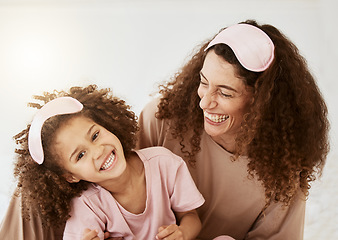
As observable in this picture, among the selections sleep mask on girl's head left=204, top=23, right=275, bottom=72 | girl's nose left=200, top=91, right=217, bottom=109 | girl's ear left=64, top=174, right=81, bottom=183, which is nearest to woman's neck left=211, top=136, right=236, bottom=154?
girl's nose left=200, top=91, right=217, bottom=109

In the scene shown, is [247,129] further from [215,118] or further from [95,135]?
[95,135]

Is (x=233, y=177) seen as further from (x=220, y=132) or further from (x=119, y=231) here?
(x=119, y=231)

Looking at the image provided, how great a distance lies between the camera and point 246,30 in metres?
1.51

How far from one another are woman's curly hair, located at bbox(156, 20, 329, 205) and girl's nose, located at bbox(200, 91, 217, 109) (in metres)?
0.12

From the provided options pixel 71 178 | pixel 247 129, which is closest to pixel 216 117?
pixel 247 129

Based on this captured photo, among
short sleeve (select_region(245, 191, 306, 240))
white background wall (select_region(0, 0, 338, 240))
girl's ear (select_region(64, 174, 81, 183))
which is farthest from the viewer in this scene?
white background wall (select_region(0, 0, 338, 240))

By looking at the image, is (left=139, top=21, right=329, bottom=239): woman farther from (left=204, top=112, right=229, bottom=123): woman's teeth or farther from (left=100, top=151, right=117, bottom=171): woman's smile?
(left=100, top=151, right=117, bottom=171): woman's smile

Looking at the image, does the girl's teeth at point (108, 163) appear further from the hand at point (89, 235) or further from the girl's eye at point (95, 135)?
the hand at point (89, 235)

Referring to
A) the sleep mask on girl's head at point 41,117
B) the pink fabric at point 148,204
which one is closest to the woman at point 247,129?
the pink fabric at point 148,204

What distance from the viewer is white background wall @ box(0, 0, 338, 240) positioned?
3.39 m

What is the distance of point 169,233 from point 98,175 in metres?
0.31

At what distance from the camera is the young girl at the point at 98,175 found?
1.41 metres

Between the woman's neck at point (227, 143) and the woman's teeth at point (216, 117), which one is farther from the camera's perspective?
the woman's neck at point (227, 143)

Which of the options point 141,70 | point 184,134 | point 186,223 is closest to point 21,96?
point 141,70
